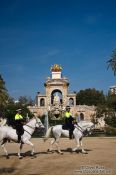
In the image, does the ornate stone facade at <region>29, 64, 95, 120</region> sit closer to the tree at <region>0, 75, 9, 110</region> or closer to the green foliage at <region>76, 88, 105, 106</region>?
the green foliage at <region>76, 88, 105, 106</region>

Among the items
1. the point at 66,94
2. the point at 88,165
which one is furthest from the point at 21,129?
the point at 66,94

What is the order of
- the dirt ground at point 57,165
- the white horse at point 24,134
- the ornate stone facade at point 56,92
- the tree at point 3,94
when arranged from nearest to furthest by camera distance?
the dirt ground at point 57,165 < the white horse at point 24,134 < the tree at point 3,94 < the ornate stone facade at point 56,92

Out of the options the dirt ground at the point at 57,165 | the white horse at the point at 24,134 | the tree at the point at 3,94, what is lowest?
the dirt ground at the point at 57,165

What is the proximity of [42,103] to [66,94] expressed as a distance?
41.6 ft

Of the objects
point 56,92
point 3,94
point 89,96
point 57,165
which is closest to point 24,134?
point 57,165

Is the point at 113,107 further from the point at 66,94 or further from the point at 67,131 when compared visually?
the point at 67,131

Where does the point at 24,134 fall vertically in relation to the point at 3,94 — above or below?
→ below

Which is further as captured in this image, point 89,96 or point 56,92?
point 89,96

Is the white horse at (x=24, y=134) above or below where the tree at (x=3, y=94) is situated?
below

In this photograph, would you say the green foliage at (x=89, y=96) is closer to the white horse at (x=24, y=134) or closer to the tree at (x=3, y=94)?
the tree at (x=3, y=94)

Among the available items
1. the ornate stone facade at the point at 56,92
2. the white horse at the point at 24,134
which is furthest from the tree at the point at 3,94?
the ornate stone facade at the point at 56,92

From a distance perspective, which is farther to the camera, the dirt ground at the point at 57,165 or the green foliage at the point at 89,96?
the green foliage at the point at 89,96

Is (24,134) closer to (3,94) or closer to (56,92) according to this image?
(3,94)

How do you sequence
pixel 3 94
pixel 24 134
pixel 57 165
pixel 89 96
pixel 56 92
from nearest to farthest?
pixel 57 165 → pixel 24 134 → pixel 3 94 → pixel 56 92 → pixel 89 96
